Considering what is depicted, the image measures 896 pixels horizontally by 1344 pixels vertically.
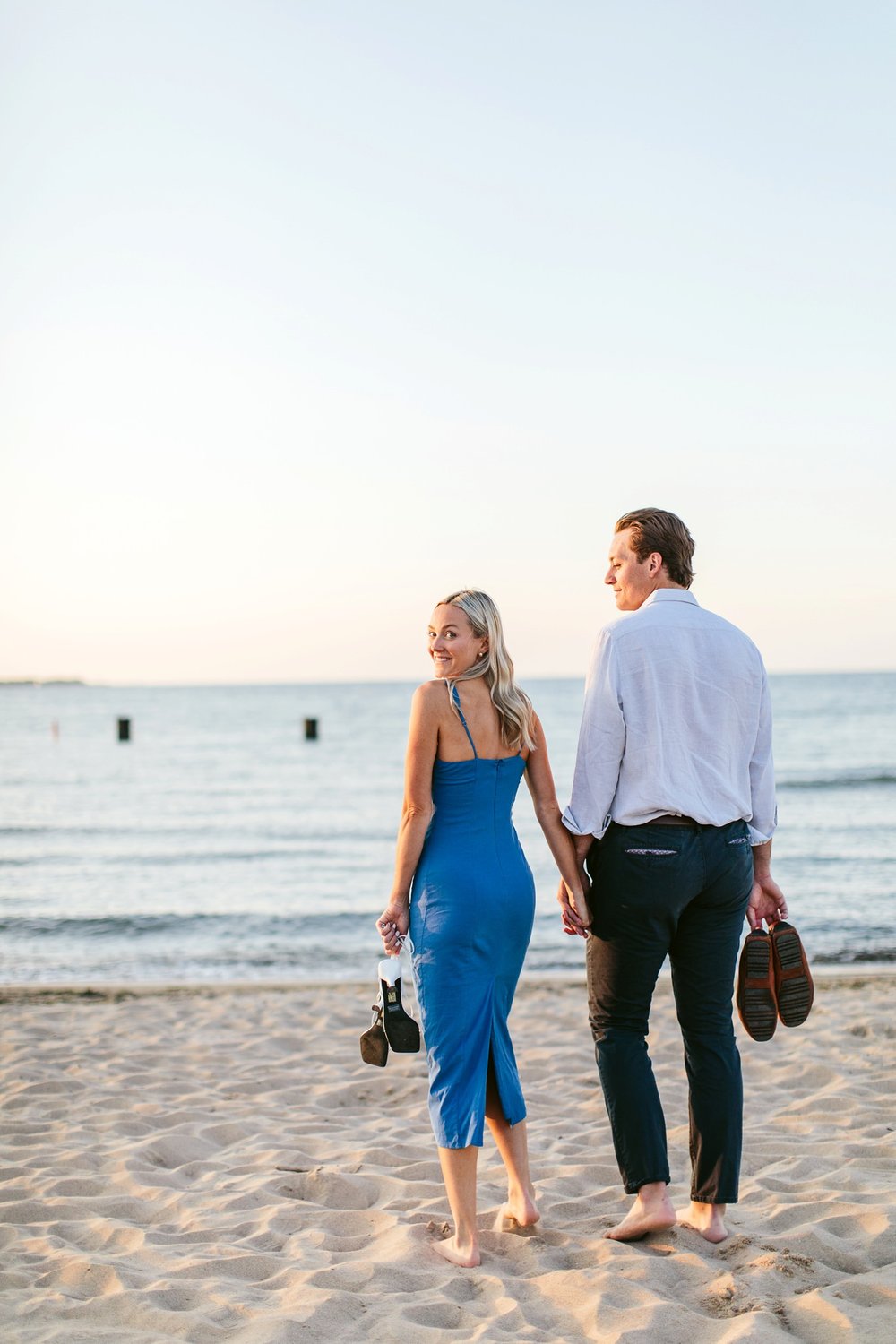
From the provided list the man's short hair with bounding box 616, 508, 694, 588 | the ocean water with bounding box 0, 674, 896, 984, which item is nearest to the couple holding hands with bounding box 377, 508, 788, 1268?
the man's short hair with bounding box 616, 508, 694, 588

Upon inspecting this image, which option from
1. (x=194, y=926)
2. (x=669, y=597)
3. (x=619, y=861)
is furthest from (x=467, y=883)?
(x=194, y=926)

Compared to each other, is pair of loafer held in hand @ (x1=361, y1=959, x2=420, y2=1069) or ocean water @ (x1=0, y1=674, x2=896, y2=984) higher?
pair of loafer held in hand @ (x1=361, y1=959, x2=420, y2=1069)

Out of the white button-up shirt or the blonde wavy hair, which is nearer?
the white button-up shirt

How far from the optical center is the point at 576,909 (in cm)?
312

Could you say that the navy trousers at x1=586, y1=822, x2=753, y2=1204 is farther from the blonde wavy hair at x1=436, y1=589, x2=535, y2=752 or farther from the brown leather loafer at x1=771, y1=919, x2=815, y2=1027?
the blonde wavy hair at x1=436, y1=589, x2=535, y2=752

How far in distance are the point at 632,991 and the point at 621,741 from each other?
2.30 feet

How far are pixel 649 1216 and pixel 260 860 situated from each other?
11.8 m

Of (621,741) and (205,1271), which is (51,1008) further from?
(621,741)

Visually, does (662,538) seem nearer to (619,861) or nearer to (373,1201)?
(619,861)

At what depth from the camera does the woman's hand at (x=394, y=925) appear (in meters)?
3.17

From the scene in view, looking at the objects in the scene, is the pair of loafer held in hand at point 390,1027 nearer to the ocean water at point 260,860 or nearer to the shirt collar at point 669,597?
the shirt collar at point 669,597

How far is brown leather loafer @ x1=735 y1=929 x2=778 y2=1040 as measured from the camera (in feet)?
10.4

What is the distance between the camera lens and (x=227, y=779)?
88.8ft

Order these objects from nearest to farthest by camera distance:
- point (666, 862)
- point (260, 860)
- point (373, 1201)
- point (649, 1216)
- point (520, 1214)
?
point (666, 862), point (649, 1216), point (520, 1214), point (373, 1201), point (260, 860)
